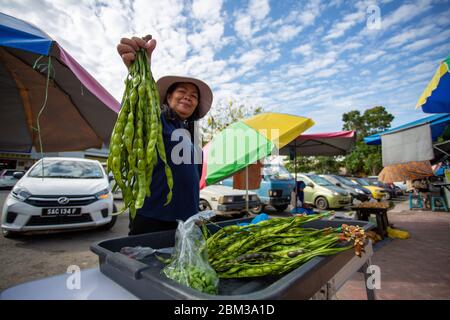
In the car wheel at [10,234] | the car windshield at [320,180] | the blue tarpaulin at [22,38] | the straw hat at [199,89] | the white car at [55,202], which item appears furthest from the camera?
the car windshield at [320,180]

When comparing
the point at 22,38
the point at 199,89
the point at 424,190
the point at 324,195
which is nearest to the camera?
the point at 22,38

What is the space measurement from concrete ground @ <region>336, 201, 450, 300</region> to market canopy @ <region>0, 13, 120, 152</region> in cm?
404

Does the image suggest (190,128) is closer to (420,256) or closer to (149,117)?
(149,117)

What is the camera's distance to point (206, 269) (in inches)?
35.8

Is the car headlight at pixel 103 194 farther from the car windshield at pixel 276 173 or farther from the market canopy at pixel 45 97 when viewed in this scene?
the car windshield at pixel 276 173

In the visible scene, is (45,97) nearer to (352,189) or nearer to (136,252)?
(136,252)

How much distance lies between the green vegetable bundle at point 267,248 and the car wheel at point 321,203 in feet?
35.0

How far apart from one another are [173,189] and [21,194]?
4.79 m

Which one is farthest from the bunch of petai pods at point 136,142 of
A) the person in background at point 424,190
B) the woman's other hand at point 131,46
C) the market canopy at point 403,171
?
the person in background at point 424,190

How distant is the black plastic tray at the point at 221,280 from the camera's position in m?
0.68

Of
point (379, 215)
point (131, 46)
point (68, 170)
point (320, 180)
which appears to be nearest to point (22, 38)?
point (131, 46)

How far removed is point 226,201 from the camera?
8117 millimetres

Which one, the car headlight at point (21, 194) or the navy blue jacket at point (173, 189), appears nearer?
the navy blue jacket at point (173, 189)
